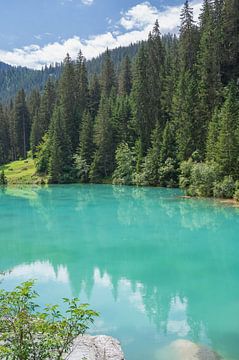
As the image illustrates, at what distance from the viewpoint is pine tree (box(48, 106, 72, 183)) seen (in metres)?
72.1

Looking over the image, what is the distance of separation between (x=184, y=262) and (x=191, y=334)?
7740mm

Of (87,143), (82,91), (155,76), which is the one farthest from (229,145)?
(82,91)

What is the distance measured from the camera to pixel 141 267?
18.1 meters

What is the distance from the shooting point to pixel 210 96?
185 feet

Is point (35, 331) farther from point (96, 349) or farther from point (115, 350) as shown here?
point (115, 350)

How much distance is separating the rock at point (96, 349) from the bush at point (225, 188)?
3330cm

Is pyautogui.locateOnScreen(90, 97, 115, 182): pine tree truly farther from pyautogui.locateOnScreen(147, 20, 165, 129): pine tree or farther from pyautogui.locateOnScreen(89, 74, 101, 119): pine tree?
pyautogui.locateOnScreen(89, 74, 101, 119): pine tree

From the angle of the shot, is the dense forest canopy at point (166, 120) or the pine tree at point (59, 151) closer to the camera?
the dense forest canopy at point (166, 120)

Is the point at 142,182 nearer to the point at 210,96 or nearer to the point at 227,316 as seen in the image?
the point at 210,96

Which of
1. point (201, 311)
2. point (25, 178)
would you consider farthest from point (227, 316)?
Answer: point (25, 178)

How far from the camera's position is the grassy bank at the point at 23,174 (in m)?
74.0

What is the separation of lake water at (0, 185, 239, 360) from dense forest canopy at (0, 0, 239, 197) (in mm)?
11425

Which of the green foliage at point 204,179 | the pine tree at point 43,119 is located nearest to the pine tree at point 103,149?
the pine tree at point 43,119

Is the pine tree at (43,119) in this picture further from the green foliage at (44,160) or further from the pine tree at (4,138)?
the green foliage at (44,160)
